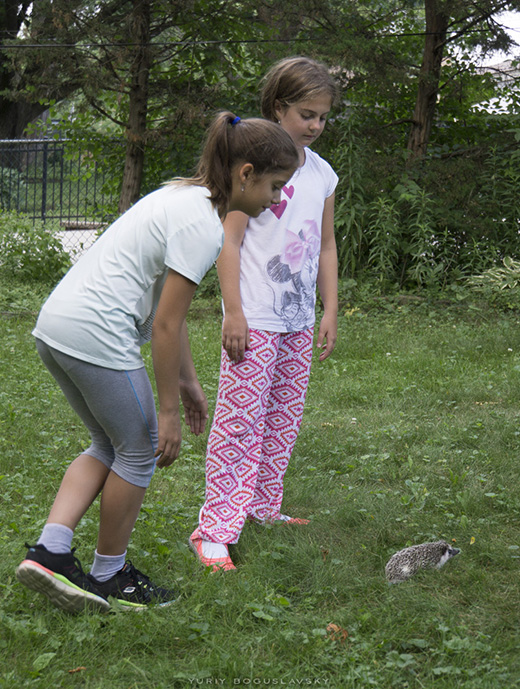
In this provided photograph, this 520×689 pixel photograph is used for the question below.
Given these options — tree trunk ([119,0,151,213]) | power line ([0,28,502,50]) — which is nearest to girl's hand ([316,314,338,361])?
power line ([0,28,502,50])

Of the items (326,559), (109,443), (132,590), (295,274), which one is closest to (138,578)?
(132,590)

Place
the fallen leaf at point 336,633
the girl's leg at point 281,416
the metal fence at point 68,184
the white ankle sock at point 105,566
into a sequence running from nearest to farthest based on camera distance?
the fallen leaf at point 336,633 → the white ankle sock at point 105,566 → the girl's leg at point 281,416 → the metal fence at point 68,184

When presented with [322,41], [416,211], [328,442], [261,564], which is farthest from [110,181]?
[261,564]

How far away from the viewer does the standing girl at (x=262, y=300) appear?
284 cm

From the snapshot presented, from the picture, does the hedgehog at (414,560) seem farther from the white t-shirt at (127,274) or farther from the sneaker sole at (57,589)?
the white t-shirt at (127,274)

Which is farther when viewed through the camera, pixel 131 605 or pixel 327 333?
pixel 327 333

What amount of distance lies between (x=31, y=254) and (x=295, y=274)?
7051 millimetres

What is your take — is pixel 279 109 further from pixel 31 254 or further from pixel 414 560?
pixel 31 254

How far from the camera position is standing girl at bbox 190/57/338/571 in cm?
284

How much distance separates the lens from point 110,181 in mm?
10320

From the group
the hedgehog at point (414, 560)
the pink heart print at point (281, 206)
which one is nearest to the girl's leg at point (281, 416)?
the pink heart print at point (281, 206)

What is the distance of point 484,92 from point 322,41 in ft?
7.33

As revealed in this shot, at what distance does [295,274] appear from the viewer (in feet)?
9.66

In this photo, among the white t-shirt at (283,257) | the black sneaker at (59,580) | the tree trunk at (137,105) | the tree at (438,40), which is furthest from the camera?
the tree trunk at (137,105)
